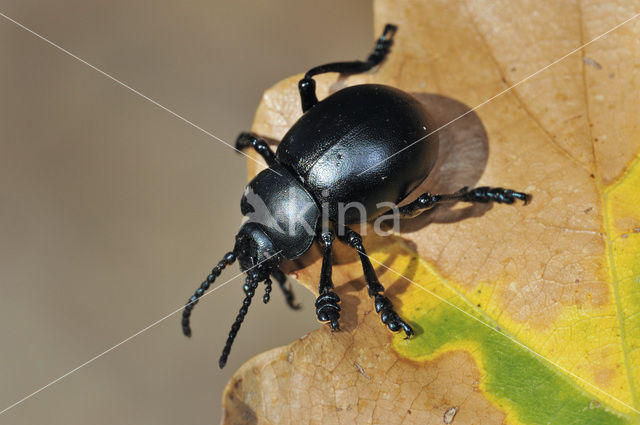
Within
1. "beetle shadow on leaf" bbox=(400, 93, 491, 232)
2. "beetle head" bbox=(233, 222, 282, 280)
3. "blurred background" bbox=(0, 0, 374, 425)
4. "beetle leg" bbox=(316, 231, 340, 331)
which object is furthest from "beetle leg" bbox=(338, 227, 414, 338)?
"blurred background" bbox=(0, 0, 374, 425)

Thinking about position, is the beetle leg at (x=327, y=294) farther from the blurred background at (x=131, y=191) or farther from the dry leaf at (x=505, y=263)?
the blurred background at (x=131, y=191)

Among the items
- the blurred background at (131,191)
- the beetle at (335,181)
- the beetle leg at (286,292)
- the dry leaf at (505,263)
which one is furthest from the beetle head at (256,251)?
the blurred background at (131,191)

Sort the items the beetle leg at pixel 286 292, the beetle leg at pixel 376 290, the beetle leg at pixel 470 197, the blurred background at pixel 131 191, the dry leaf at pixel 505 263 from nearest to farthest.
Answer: the dry leaf at pixel 505 263 → the beetle leg at pixel 376 290 → the beetle leg at pixel 470 197 → the beetle leg at pixel 286 292 → the blurred background at pixel 131 191

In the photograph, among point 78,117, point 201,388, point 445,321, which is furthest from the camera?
point 78,117

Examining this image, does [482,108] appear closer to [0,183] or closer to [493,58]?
[493,58]

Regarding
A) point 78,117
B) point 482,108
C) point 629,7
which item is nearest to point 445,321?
point 482,108

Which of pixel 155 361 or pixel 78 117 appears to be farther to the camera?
pixel 78 117

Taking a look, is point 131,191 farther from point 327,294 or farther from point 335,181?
point 327,294

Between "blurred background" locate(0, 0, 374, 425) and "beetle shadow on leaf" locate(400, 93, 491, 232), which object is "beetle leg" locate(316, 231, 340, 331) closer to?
"beetle shadow on leaf" locate(400, 93, 491, 232)
